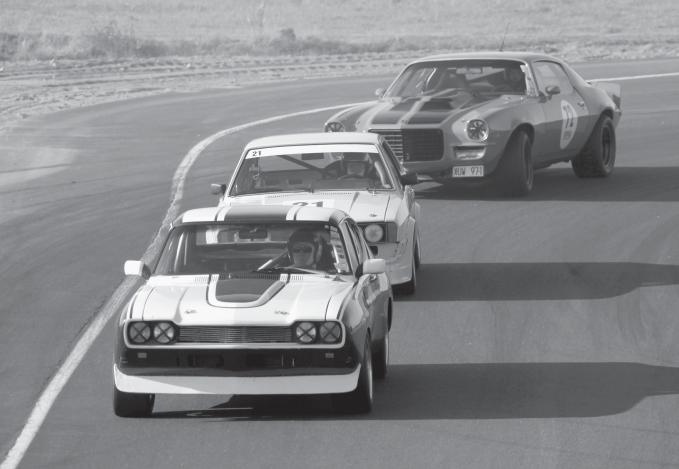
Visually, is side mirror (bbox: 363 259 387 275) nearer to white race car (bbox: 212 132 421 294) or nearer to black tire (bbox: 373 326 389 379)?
black tire (bbox: 373 326 389 379)

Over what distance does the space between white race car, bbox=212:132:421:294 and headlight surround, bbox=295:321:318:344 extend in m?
3.77

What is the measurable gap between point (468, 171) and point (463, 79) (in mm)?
1447

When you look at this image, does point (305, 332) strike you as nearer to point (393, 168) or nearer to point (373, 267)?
point (373, 267)

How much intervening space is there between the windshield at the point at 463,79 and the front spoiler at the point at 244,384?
1067 cm

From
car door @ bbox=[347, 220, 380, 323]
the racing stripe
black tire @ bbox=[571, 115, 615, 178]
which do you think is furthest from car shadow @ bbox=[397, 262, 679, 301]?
black tire @ bbox=[571, 115, 615, 178]

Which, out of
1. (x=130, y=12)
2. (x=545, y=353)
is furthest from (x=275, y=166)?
(x=130, y=12)

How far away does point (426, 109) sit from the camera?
1850 cm

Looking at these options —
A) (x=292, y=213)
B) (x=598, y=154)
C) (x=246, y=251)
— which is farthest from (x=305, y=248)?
(x=598, y=154)

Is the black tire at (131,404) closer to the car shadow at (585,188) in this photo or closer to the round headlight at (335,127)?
the round headlight at (335,127)

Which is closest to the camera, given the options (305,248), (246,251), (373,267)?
(373,267)

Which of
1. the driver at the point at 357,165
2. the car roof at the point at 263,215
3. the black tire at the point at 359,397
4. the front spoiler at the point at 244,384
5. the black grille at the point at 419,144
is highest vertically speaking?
the car roof at the point at 263,215

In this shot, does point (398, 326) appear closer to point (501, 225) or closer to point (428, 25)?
point (501, 225)

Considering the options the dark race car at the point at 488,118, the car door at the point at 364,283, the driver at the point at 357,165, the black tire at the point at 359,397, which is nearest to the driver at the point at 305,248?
the car door at the point at 364,283

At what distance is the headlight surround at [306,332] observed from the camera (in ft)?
28.4
